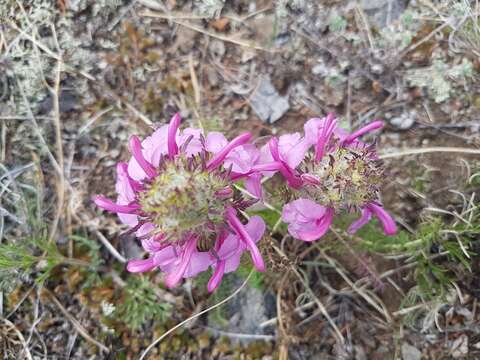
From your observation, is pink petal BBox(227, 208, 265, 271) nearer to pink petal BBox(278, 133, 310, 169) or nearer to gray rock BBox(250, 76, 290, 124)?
pink petal BBox(278, 133, 310, 169)

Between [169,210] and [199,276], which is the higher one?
[169,210]

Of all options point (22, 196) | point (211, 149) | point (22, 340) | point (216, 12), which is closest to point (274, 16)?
point (216, 12)

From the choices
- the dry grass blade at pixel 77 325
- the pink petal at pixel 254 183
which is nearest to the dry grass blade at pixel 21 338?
the dry grass blade at pixel 77 325

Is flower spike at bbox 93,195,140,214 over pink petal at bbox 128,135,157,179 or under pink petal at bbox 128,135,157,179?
under

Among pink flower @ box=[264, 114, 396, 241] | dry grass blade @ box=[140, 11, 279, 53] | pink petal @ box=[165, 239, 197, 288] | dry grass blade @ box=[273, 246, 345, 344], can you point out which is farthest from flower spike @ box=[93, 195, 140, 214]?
dry grass blade @ box=[140, 11, 279, 53]

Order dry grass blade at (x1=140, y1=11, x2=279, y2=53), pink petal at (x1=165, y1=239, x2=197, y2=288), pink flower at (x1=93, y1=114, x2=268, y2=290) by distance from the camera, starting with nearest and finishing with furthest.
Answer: pink flower at (x1=93, y1=114, x2=268, y2=290), pink petal at (x1=165, y1=239, x2=197, y2=288), dry grass blade at (x1=140, y1=11, x2=279, y2=53)

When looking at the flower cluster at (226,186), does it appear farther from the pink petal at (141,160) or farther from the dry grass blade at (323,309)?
the dry grass blade at (323,309)

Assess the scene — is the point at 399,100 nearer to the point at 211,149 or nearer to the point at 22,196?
the point at 211,149
